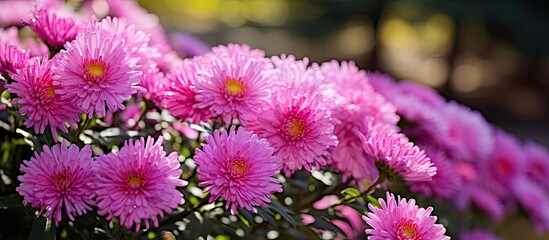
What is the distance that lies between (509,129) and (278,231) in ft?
18.6

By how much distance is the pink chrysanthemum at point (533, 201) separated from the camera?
1.31 meters

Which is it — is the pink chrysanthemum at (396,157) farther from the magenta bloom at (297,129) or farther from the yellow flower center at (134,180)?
the yellow flower center at (134,180)

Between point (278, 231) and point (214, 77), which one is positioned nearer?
point (214, 77)

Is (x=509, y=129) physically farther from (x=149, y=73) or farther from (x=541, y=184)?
(x=149, y=73)

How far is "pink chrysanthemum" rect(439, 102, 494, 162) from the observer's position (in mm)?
1154

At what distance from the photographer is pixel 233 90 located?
794 mm

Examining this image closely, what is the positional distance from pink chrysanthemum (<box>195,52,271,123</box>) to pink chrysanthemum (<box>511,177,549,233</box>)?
26.2 inches

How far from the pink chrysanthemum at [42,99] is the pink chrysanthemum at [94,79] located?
12 millimetres

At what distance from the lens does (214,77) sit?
31.3 inches

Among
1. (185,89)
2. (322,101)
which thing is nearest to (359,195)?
(322,101)

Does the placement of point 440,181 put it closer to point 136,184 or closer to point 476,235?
point 476,235

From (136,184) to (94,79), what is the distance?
0.35ft

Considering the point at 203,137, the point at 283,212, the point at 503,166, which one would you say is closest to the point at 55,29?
the point at 203,137

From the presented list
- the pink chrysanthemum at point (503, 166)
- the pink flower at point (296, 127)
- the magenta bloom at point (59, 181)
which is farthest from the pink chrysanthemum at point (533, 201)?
the magenta bloom at point (59, 181)
